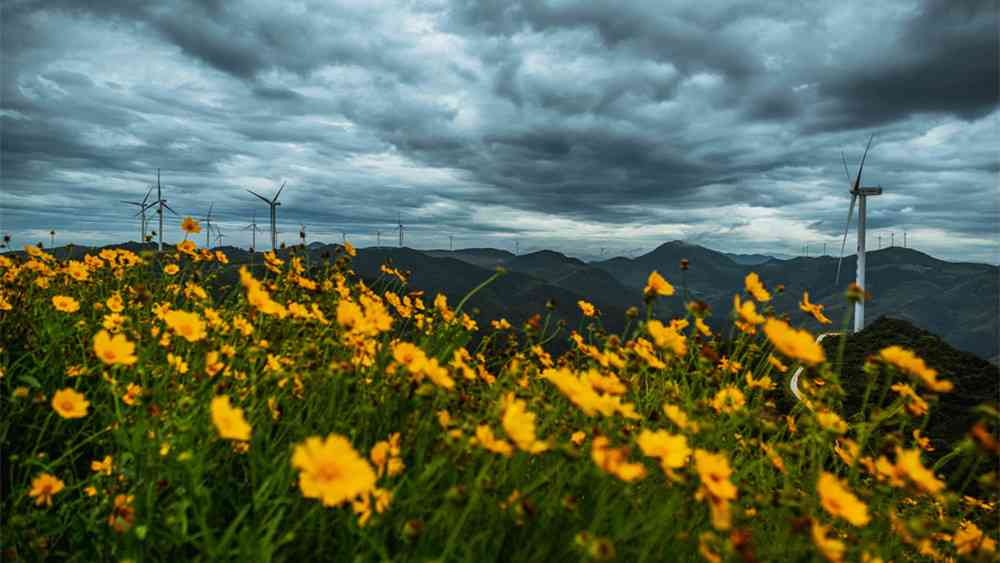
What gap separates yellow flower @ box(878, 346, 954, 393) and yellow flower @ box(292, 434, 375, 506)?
2185 millimetres

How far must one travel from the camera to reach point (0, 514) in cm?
279

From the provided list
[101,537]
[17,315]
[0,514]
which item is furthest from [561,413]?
[17,315]

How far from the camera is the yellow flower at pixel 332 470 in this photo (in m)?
1.69

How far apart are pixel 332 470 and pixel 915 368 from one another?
2314mm

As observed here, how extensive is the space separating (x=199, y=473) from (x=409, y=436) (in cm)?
85

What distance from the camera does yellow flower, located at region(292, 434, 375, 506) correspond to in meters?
→ 1.69

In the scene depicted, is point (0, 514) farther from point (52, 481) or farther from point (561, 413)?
point (561, 413)

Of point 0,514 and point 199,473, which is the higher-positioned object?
point 199,473

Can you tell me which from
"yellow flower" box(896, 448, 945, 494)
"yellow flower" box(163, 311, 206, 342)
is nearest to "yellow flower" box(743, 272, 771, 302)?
"yellow flower" box(896, 448, 945, 494)

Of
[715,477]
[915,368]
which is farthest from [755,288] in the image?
[715,477]

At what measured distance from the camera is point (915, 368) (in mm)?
2330

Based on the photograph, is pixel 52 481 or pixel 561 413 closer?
pixel 52 481

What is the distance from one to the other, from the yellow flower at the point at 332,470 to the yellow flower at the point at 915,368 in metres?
2.18

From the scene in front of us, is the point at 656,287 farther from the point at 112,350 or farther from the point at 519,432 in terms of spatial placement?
the point at 112,350
